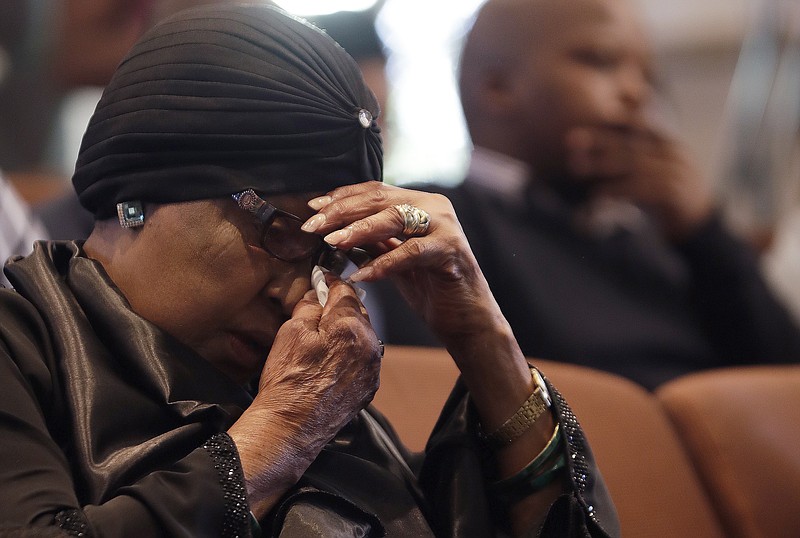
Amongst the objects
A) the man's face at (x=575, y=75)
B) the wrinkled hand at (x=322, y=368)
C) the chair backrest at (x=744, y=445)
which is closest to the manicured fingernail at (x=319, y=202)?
the wrinkled hand at (x=322, y=368)

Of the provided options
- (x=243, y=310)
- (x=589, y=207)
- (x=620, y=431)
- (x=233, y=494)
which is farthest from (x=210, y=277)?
(x=589, y=207)

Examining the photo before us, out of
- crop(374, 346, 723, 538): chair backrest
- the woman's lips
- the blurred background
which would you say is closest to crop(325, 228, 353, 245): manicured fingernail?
the woman's lips

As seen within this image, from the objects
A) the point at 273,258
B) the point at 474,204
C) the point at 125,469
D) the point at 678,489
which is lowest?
the point at 678,489

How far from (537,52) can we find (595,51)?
15 centimetres

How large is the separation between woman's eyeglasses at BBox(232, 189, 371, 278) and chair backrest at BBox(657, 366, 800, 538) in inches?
32.5

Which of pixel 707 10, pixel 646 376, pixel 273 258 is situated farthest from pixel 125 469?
pixel 707 10

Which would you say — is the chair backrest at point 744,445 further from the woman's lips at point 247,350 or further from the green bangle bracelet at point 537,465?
the woman's lips at point 247,350

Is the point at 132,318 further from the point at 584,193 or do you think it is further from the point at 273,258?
the point at 584,193

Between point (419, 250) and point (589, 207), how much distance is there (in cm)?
166

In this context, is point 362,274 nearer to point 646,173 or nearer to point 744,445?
point 744,445

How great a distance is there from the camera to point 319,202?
1188mm

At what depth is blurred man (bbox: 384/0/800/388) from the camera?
2490 millimetres

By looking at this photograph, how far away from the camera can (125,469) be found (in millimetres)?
1031

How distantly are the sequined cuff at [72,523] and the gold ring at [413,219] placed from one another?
19.9 inches
